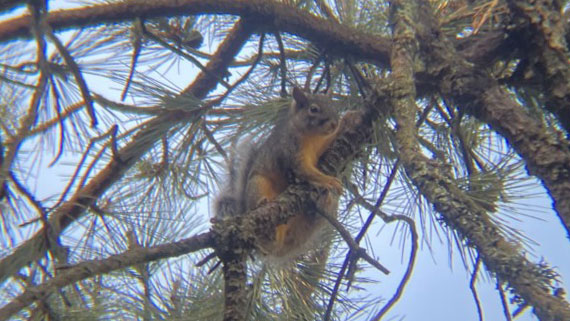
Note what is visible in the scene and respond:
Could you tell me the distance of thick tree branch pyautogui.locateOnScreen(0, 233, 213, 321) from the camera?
0.85 meters

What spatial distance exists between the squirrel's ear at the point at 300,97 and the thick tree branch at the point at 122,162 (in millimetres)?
204

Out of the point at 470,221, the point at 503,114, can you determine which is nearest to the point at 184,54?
the point at 503,114

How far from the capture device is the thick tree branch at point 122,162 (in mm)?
1301

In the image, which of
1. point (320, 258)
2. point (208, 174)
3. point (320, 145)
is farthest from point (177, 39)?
point (320, 258)

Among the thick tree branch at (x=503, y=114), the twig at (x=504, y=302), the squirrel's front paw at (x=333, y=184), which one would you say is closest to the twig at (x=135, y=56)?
the squirrel's front paw at (x=333, y=184)

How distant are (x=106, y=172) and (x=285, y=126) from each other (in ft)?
1.83

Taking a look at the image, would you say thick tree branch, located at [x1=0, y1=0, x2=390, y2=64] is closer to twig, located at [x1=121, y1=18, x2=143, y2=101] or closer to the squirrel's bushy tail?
twig, located at [x1=121, y1=18, x2=143, y2=101]

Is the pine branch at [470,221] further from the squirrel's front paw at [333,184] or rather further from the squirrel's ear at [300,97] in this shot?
the squirrel's ear at [300,97]

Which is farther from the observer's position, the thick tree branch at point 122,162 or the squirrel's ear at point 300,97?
the squirrel's ear at point 300,97

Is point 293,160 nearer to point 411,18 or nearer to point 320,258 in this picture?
point 320,258

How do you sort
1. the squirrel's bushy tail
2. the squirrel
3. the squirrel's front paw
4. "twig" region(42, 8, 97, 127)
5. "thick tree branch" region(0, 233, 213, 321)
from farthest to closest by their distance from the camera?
1. the squirrel's bushy tail
2. the squirrel
3. the squirrel's front paw
4. "twig" region(42, 8, 97, 127)
5. "thick tree branch" region(0, 233, 213, 321)

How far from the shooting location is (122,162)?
53.4 inches

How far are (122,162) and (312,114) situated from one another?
60 cm

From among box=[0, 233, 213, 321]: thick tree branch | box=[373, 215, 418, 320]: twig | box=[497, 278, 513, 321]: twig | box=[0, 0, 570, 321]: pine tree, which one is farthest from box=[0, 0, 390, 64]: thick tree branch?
box=[497, 278, 513, 321]: twig
